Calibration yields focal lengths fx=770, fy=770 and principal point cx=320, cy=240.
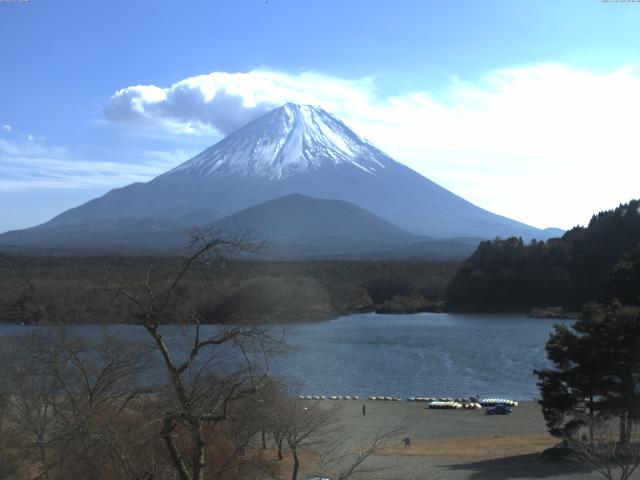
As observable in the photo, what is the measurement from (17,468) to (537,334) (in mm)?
27838

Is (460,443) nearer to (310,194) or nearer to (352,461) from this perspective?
(352,461)

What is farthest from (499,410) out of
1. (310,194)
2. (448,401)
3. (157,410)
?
(310,194)

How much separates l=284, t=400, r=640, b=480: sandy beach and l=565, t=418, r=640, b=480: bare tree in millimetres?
570

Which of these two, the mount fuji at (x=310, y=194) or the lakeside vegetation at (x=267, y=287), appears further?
the mount fuji at (x=310, y=194)

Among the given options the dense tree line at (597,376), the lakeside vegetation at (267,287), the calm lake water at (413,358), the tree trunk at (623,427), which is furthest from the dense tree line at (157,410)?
the lakeside vegetation at (267,287)

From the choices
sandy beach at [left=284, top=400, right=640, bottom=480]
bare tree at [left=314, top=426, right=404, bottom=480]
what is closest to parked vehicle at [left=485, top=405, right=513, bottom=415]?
sandy beach at [left=284, top=400, right=640, bottom=480]

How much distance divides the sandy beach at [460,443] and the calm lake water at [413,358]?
1.71 meters

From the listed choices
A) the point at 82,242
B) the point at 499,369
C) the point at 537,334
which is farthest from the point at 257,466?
the point at 82,242

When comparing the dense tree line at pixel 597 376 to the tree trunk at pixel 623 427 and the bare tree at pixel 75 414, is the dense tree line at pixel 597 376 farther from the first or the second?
the bare tree at pixel 75 414

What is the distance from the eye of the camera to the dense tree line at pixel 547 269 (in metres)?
42.2

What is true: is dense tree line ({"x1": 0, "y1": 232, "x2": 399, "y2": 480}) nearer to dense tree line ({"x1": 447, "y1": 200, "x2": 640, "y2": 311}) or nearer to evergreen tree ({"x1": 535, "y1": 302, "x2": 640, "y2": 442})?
evergreen tree ({"x1": 535, "y1": 302, "x2": 640, "y2": 442})

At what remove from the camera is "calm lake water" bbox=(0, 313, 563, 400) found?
20297 millimetres

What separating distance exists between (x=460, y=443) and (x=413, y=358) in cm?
1170

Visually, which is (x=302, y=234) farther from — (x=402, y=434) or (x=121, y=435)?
(x=121, y=435)
